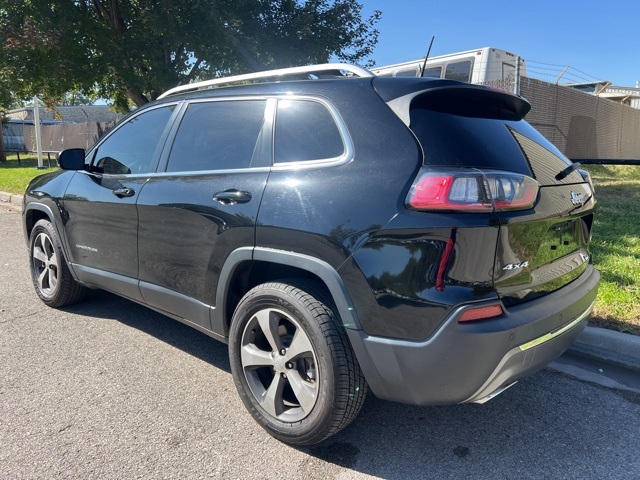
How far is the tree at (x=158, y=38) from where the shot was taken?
9812 mm

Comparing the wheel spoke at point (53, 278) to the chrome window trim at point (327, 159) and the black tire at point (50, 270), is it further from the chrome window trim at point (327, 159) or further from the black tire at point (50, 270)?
the chrome window trim at point (327, 159)

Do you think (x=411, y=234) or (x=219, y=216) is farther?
(x=219, y=216)

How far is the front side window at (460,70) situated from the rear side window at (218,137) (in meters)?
10.5

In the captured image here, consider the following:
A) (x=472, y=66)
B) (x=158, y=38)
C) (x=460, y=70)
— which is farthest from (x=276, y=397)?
(x=460, y=70)

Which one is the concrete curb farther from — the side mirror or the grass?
the side mirror

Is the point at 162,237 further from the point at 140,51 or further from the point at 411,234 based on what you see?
the point at 140,51

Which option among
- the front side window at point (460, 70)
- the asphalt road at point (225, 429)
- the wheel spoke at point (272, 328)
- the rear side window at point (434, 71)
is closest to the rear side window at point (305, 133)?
the wheel spoke at point (272, 328)

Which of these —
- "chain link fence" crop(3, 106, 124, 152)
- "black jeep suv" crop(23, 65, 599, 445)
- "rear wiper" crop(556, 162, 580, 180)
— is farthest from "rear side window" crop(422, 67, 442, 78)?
"rear wiper" crop(556, 162, 580, 180)

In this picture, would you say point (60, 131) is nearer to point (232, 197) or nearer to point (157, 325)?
point (157, 325)

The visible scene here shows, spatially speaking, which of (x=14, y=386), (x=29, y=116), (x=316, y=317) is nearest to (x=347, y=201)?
(x=316, y=317)

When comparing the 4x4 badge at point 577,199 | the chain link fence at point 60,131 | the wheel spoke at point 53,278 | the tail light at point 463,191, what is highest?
the chain link fence at point 60,131

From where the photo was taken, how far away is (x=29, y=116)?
44188 millimetres

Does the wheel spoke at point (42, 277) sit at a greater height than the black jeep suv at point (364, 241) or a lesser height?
lesser

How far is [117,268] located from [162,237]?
28.1 inches
